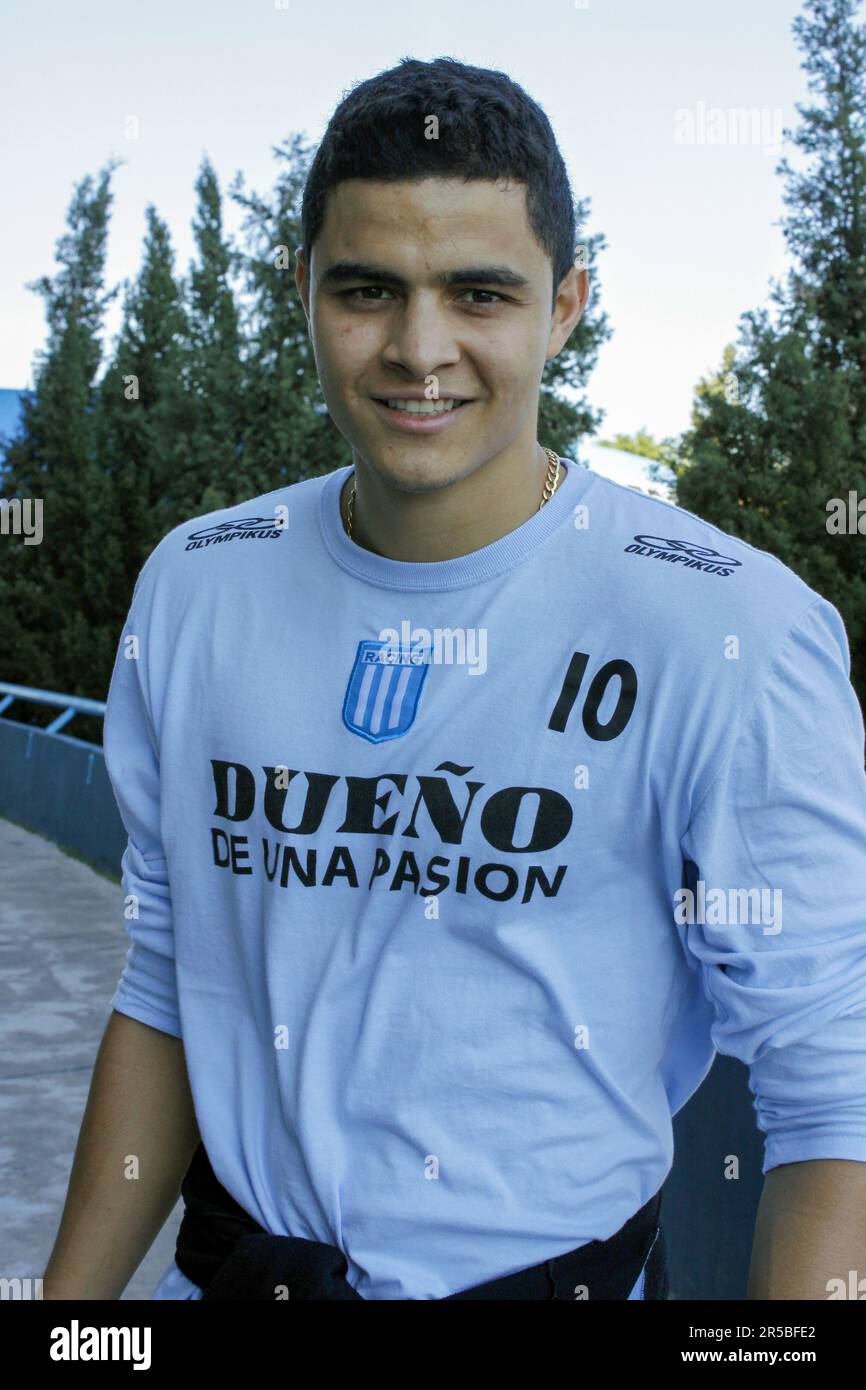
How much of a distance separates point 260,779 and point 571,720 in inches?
13.5

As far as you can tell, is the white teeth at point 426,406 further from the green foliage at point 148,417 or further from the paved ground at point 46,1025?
the green foliage at point 148,417

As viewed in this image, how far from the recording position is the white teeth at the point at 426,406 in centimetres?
160

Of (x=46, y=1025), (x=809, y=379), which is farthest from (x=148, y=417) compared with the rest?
(x=46, y=1025)

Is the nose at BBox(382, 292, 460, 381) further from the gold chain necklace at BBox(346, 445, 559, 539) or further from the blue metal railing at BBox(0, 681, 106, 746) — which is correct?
the blue metal railing at BBox(0, 681, 106, 746)

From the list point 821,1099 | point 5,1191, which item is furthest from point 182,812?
point 5,1191

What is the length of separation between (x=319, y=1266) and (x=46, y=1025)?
4644 millimetres

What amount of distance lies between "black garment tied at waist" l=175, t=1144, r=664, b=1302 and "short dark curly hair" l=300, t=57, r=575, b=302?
98 cm

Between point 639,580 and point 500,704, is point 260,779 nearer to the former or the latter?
point 500,704

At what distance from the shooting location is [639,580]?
5.15 ft

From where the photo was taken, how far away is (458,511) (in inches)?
65.3

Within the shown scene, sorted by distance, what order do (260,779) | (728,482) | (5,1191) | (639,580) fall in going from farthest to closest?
(728,482) < (5,1191) < (260,779) < (639,580)

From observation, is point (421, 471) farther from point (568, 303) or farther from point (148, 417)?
point (148, 417)

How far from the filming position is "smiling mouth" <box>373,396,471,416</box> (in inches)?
63.1
